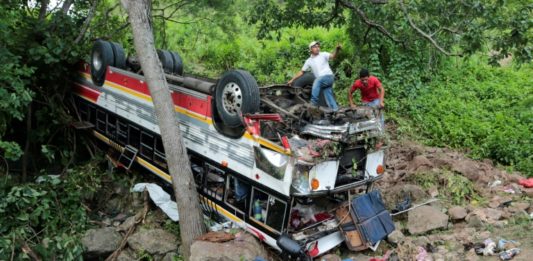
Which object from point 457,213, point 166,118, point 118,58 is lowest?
point 457,213

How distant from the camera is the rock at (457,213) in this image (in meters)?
7.11

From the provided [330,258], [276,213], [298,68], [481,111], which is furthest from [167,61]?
[481,111]

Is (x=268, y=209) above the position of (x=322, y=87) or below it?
below

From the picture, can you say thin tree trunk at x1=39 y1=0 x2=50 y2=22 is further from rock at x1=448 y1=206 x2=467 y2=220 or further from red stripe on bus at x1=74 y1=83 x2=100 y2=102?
rock at x1=448 y1=206 x2=467 y2=220

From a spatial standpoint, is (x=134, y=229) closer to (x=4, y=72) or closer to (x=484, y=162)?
(x=4, y=72)

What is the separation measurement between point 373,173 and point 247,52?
1122 centimetres

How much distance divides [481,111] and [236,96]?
7.27 metres

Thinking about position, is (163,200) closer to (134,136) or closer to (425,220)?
(134,136)

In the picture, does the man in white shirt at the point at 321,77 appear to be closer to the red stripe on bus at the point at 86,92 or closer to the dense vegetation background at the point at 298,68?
the dense vegetation background at the point at 298,68

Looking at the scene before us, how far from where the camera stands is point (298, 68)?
15398 millimetres

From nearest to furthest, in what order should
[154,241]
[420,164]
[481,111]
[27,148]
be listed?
[154,241] < [420,164] < [27,148] < [481,111]

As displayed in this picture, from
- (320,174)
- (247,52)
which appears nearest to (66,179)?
(320,174)

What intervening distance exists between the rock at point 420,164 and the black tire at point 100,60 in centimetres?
620

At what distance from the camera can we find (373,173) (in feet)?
22.3
